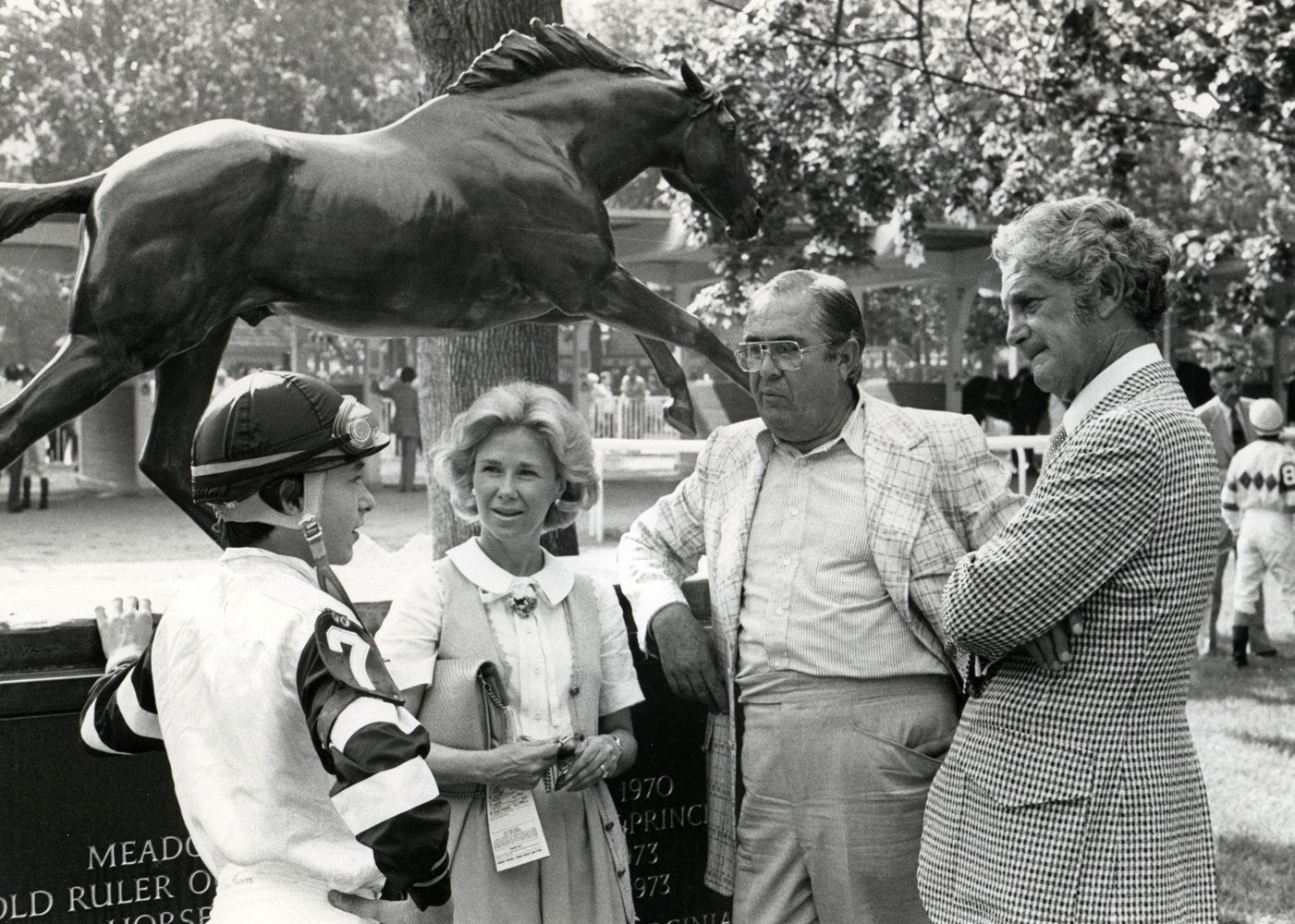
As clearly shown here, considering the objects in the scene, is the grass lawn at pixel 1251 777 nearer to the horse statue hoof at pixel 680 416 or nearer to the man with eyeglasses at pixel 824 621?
the horse statue hoof at pixel 680 416

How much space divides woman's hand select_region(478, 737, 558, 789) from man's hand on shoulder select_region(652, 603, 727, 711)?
36cm

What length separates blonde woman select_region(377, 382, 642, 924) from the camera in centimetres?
259

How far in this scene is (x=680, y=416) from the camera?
3.87m

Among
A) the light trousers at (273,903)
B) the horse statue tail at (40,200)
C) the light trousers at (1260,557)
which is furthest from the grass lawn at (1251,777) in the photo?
the horse statue tail at (40,200)

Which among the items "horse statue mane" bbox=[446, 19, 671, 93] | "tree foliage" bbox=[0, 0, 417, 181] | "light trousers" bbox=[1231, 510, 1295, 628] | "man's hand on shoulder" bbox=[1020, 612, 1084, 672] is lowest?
"light trousers" bbox=[1231, 510, 1295, 628]

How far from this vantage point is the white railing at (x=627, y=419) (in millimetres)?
19656

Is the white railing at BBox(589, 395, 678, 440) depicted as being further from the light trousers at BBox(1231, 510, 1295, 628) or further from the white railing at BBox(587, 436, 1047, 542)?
the light trousers at BBox(1231, 510, 1295, 628)

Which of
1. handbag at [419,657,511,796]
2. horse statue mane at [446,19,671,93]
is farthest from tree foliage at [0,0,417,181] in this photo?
handbag at [419,657,511,796]

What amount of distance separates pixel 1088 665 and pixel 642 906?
180cm

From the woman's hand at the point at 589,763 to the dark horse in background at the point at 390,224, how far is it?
1195 mm

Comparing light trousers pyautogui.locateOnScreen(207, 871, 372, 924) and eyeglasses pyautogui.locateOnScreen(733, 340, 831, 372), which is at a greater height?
eyeglasses pyautogui.locateOnScreen(733, 340, 831, 372)

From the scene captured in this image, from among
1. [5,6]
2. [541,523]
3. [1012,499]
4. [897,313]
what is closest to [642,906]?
[541,523]

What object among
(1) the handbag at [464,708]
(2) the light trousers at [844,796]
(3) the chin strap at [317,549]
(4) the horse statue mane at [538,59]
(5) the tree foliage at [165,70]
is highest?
(5) the tree foliage at [165,70]

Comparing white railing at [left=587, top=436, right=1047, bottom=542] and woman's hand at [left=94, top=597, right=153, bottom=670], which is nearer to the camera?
woman's hand at [left=94, top=597, right=153, bottom=670]
